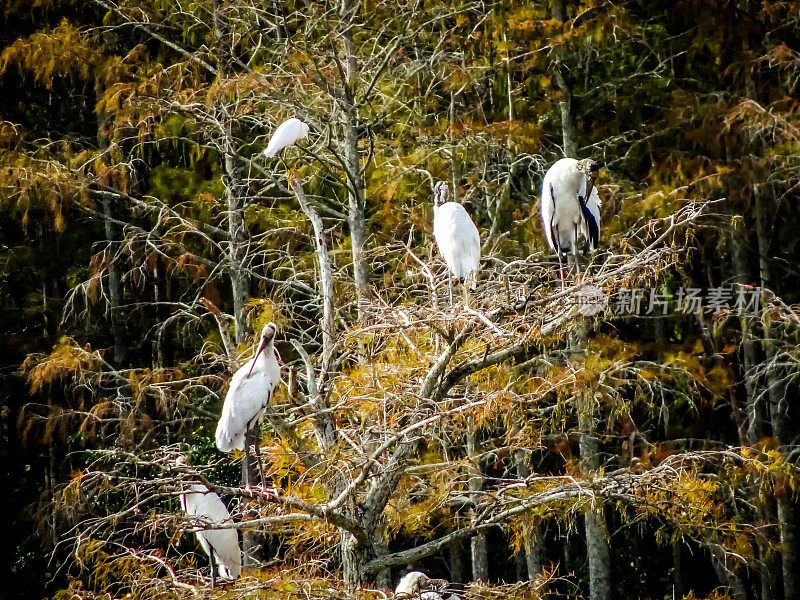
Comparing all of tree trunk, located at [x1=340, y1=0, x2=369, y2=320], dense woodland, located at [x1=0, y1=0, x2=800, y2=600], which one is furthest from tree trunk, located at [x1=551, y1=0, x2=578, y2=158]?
tree trunk, located at [x1=340, y1=0, x2=369, y2=320]

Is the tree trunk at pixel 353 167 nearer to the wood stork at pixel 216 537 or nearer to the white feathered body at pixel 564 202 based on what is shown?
the white feathered body at pixel 564 202

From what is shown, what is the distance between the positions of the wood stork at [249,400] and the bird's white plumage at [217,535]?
0.98m

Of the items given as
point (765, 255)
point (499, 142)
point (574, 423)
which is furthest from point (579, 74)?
point (574, 423)

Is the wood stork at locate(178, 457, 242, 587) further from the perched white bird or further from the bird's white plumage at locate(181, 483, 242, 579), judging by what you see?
the perched white bird

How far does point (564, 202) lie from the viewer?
10125 millimetres

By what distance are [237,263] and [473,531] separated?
19.3ft

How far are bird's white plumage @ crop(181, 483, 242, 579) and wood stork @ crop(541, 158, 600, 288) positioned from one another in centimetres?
329

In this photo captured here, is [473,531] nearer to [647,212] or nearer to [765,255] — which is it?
[647,212]

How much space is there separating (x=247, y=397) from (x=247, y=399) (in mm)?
13

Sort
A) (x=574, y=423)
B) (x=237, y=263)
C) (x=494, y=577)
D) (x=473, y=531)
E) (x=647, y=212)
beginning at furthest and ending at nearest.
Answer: (x=494, y=577), (x=574, y=423), (x=237, y=263), (x=647, y=212), (x=473, y=531)

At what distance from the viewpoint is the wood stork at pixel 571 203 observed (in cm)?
998

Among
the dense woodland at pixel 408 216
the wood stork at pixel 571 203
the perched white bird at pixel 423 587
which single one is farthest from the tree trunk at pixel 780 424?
the perched white bird at pixel 423 587

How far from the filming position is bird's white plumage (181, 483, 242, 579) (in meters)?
9.68

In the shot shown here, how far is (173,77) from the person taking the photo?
13.7 m
